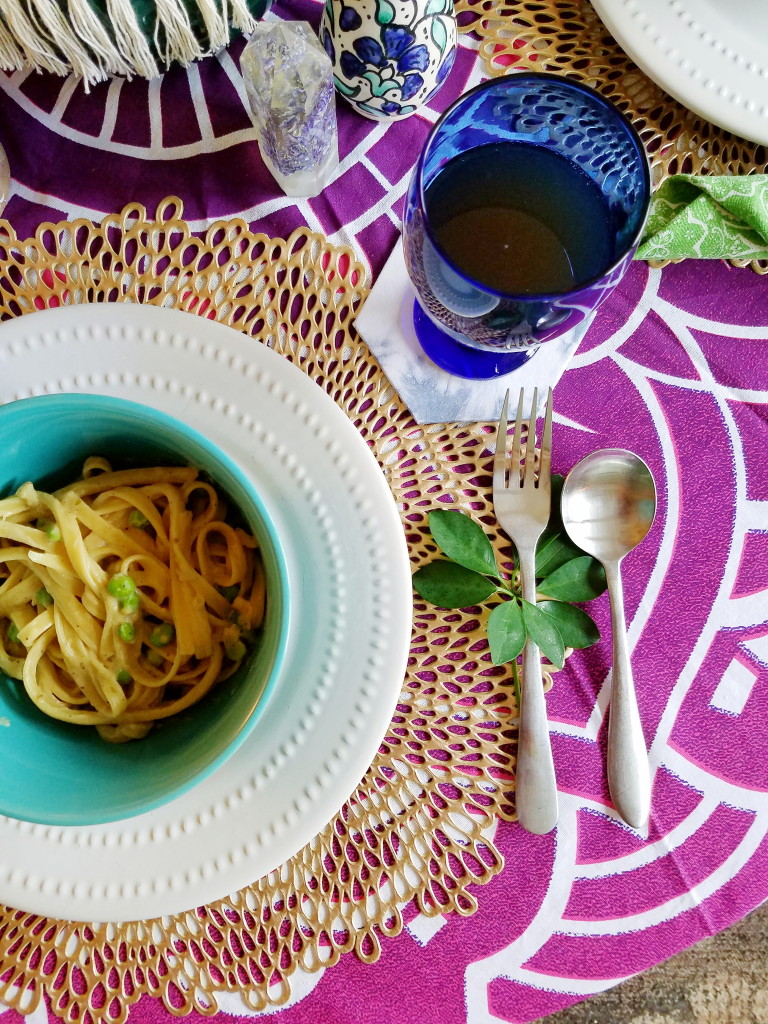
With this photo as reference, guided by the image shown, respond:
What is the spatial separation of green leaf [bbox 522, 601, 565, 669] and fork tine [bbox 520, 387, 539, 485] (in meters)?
0.11

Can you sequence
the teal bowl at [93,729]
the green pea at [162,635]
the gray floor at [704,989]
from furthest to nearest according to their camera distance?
the gray floor at [704,989] → the green pea at [162,635] → the teal bowl at [93,729]

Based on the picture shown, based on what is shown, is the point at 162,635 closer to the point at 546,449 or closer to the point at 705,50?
the point at 546,449

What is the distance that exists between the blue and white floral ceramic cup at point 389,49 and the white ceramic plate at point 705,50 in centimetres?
15

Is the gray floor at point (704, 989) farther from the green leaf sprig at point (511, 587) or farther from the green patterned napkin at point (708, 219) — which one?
the green patterned napkin at point (708, 219)

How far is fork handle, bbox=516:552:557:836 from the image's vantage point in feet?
2.17

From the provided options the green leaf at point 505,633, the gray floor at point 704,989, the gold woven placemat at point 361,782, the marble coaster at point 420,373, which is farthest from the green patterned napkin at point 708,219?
the gray floor at point 704,989

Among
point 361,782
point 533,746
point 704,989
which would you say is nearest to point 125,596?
point 361,782

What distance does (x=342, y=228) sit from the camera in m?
0.71

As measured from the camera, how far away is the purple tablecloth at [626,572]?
2.23 feet

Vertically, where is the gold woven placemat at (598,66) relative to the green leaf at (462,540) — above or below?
above

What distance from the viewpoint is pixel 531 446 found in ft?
2.19

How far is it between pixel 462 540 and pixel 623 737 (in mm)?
220

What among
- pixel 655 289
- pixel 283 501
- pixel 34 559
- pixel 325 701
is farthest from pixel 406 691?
pixel 655 289

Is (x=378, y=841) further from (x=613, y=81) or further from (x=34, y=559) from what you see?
(x=613, y=81)
